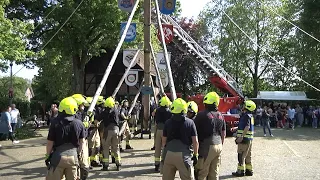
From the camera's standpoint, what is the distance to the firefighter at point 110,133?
421 inches

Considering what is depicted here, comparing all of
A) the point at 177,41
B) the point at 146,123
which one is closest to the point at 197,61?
the point at 177,41

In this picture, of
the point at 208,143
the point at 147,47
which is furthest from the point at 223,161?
the point at 147,47

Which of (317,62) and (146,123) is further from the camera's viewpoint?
(317,62)

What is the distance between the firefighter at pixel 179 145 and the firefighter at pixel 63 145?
64.6 inches

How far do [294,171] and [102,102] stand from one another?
20.0 ft

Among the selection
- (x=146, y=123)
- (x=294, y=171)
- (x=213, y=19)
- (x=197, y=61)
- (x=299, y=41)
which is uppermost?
(x=213, y=19)

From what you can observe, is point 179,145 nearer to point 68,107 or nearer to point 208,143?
point 208,143

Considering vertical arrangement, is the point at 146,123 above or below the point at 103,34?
below

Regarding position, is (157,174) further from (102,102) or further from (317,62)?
(317,62)

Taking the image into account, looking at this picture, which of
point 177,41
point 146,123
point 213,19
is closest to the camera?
point 146,123

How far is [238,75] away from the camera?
4366cm

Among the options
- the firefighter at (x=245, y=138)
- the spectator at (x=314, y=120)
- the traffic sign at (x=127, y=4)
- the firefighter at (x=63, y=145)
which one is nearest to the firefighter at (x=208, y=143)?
the firefighter at (x=245, y=138)

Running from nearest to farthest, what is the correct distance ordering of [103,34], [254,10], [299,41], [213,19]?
[103,34], [299,41], [254,10], [213,19]

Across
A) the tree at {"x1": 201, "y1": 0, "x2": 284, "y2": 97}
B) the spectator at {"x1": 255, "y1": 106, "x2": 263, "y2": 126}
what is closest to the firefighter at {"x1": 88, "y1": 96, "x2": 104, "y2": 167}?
the spectator at {"x1": 255, "y1": 106, "x2": 263, "y2": 126}
